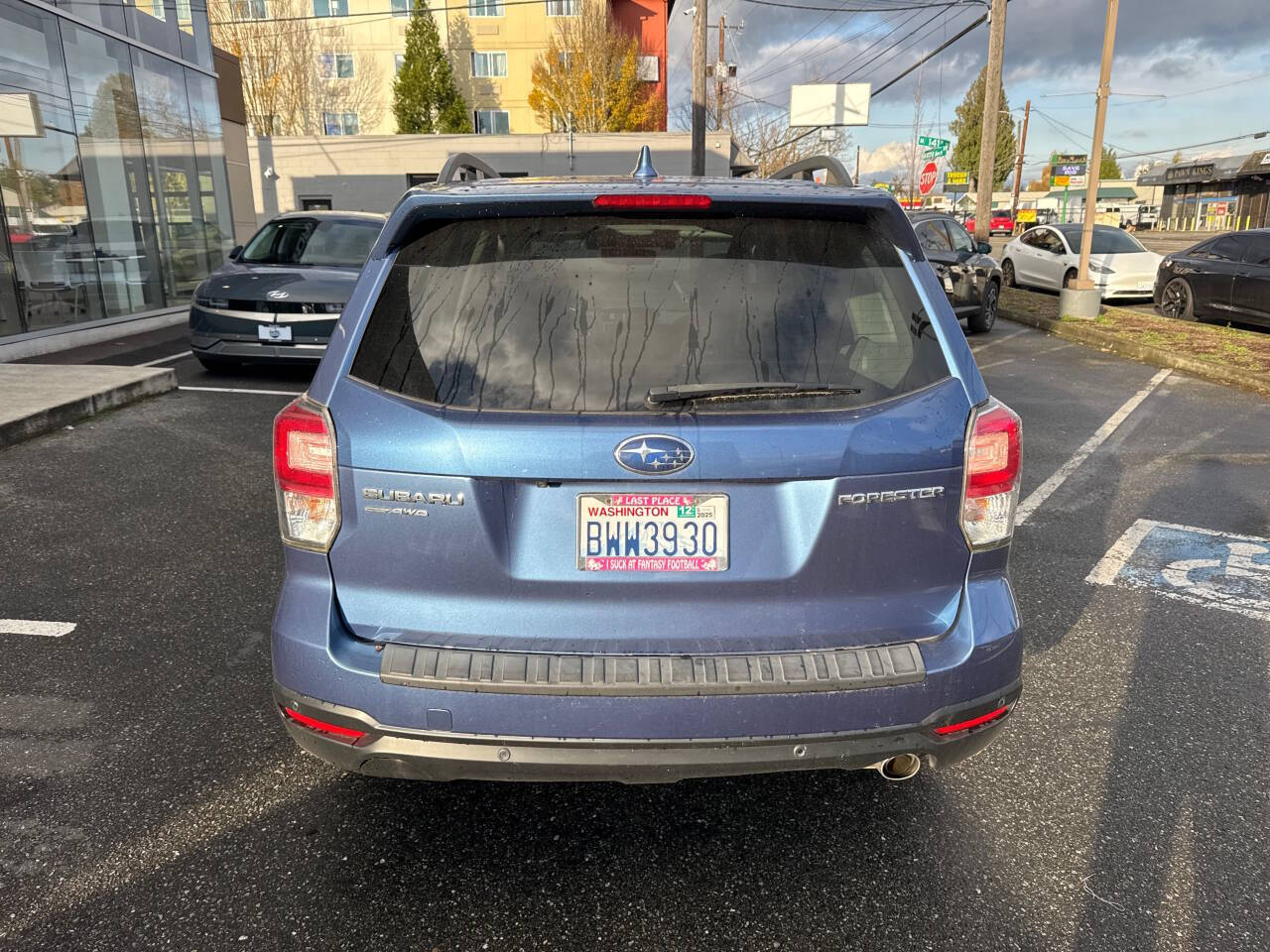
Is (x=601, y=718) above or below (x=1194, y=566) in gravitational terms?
above

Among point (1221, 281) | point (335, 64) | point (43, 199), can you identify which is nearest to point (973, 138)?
point (335, 64)

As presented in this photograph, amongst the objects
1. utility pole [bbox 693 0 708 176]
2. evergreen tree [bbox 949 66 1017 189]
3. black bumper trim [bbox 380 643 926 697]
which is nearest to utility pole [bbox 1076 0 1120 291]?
utility pole [bbox 693 0 708 176]

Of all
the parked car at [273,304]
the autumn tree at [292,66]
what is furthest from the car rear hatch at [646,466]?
the autumn tree at [292,66]

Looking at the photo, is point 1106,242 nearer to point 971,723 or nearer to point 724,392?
point 971,723

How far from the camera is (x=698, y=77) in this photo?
2397 cm

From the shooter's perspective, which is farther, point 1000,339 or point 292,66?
point 292,66

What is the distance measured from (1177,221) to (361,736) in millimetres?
80008

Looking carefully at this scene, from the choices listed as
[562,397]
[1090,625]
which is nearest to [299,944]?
[562,397]

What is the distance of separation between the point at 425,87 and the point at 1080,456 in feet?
148

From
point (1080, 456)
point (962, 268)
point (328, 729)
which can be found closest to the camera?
point (328, 729)

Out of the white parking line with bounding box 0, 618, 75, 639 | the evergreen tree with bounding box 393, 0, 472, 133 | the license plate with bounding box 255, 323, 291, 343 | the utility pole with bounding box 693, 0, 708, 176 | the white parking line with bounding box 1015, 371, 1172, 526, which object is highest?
the evergreen tree with bounding box 393, 0, 472, 133

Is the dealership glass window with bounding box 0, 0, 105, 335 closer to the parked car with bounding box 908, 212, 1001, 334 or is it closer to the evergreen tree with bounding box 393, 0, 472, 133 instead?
the parked car with bounding box 908, 212, 1001, 334

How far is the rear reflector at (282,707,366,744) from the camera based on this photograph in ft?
7.43

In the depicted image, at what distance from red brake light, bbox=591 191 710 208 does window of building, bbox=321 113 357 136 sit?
51.7m
